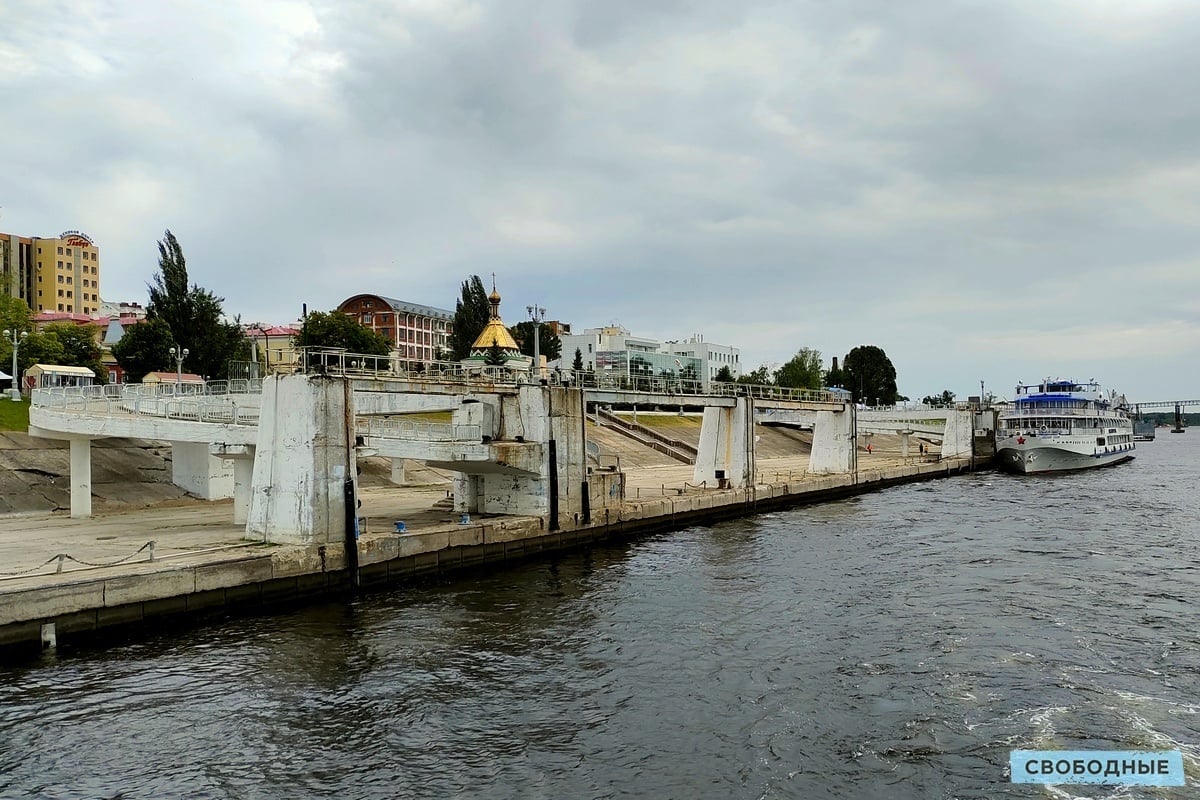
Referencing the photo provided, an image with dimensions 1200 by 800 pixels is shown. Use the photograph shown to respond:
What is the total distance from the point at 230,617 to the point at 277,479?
204 inches

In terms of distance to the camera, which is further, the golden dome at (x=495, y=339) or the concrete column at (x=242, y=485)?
the golden dome at (x=495, y=339)

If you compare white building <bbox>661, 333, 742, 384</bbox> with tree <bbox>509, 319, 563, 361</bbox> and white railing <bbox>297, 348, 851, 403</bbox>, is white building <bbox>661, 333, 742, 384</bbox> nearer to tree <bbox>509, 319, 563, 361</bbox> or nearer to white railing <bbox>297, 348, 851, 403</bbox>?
tree <bbox>509, 319, 563, 361</bbox>

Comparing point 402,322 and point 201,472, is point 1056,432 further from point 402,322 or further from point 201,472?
point 402,322

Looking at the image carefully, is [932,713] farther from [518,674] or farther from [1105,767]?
[518,674]

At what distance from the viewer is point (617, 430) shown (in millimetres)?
78125

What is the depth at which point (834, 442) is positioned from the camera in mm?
61875

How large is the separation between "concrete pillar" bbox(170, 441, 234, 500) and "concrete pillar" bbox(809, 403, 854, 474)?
129 feet

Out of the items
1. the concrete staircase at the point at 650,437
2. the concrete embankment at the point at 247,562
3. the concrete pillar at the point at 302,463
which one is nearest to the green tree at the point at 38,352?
the concrete embankment at the point at 247,562

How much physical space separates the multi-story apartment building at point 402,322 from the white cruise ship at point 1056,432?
300 ft

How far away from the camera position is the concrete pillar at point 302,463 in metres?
26.8

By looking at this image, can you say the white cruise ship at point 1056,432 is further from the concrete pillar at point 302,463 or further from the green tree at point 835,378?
the concrete pillar at point 302,463

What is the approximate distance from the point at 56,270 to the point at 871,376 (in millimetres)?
139973

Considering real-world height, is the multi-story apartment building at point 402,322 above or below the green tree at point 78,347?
above

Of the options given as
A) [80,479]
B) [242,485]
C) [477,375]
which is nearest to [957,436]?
[477,375]
